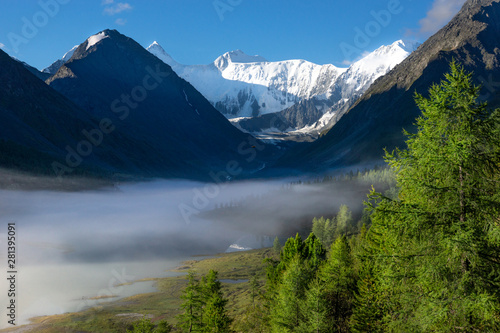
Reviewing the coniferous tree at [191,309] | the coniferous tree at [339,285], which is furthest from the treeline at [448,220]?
the coniferous tree at [191,309]

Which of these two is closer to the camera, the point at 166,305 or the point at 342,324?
the point at 342,324

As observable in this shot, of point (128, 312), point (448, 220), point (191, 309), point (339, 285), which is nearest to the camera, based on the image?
point (448, 220)

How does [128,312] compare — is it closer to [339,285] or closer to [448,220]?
[339,285]

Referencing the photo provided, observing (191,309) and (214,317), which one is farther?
(191,309)

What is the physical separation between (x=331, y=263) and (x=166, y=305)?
127 metres

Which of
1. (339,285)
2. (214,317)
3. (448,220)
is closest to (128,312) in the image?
(214,317)

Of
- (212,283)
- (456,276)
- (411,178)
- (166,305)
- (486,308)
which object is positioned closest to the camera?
(486,308)

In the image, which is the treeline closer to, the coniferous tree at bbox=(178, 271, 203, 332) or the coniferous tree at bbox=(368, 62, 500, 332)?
the coniferous tree at bbox=(368, 62, 500, 332)

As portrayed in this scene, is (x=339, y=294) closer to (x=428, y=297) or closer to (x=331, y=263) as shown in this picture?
(x=331, y=263)

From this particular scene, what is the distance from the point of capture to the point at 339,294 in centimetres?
4222

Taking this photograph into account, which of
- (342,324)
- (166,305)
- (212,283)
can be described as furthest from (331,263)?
(166,305)

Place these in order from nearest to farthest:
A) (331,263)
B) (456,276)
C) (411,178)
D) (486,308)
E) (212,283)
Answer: (486,308)
(456,276)
(411,178)
(331,263)
(212,283)

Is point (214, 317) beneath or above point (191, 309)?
beneath

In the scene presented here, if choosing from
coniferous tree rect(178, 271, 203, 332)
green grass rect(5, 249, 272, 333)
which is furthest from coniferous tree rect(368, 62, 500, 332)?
green grass rect(5, 249, 272, 333)
